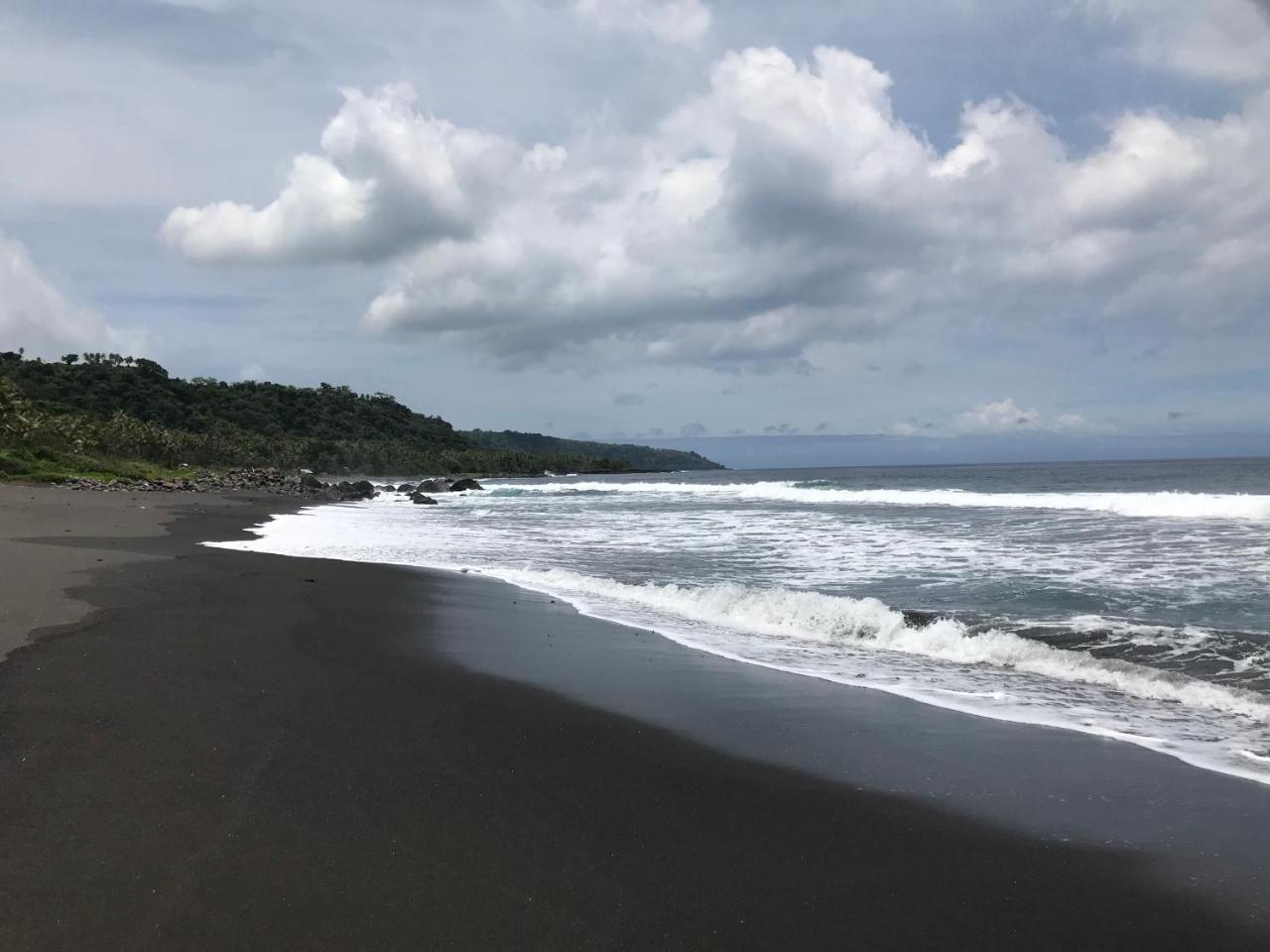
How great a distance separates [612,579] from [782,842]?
1015cm

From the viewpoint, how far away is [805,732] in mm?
5867

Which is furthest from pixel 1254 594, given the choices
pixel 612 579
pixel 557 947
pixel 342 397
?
pixel 342 397

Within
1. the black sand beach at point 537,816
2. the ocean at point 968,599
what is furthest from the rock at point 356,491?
the black sand beach at point 537,816

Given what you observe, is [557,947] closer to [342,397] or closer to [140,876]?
[140,876]

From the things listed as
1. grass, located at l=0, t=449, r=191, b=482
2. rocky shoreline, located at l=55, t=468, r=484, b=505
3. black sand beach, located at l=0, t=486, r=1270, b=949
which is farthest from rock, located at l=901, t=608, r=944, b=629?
grass, located at l=0, t=449, r=191, b=482

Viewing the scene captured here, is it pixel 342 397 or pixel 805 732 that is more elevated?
pixel 342 397

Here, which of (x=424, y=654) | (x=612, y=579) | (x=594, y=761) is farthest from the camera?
(x=612, y=579)

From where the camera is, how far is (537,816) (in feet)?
14.0

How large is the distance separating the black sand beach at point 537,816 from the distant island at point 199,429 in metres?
50.5

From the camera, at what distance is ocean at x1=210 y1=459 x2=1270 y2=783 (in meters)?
6.75

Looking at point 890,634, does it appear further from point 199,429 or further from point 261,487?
point 199,429

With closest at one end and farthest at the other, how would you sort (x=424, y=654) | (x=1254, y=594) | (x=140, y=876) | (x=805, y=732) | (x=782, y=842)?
(x=140, y=876) < (x=782, y=842) < (x=805, y=732) < (x=424, y=654) < (x=1254, y=594)

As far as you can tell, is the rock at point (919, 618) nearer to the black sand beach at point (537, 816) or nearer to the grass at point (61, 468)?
the black sand beach at point (537, 816)

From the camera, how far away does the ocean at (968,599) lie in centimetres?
675
